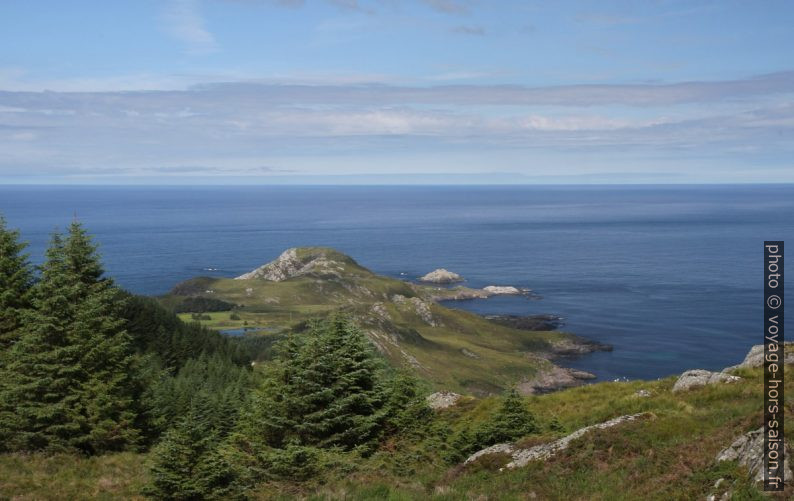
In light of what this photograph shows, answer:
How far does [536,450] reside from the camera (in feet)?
65.4

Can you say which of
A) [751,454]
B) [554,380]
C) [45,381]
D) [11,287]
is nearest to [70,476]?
[45,381]

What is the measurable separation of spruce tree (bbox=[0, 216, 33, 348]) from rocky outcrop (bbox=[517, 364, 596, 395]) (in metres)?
110

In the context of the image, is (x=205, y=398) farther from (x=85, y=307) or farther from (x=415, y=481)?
(x=415, y=481)

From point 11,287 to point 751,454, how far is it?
40.5 m

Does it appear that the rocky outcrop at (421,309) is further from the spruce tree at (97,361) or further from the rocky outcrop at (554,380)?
the spruce tree at (97,361)

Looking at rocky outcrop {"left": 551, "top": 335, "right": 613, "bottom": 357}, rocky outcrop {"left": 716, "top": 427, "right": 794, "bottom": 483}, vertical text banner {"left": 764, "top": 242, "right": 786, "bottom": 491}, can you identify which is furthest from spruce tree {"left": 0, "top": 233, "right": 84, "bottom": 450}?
rocky outcrop {"left": 551, "top": 335, "right": 613, "bottom": 357}

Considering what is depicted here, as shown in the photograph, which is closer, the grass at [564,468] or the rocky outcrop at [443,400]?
the grass at [564,468]

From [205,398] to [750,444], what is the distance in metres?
37.0

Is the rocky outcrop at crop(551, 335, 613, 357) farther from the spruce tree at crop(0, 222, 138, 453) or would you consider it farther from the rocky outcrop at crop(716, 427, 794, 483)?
the rocky outcrop at crop(716, 427, 794, 483)

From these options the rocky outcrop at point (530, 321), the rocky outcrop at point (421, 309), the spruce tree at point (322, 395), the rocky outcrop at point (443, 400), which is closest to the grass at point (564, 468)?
the spruce tree at point (322, 395)

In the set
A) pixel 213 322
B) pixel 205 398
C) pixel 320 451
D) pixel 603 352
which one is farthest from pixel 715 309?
pixel 320 451

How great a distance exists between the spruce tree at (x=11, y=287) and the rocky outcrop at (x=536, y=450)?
29679mm

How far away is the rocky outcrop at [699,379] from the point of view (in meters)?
27.0

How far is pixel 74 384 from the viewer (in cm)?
3069
